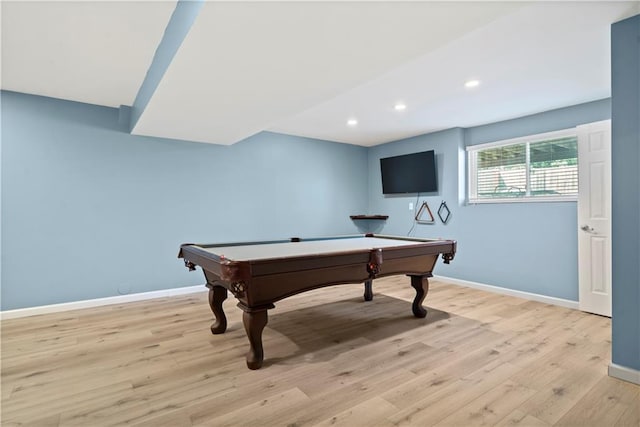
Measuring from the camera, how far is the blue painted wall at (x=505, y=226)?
3.76m

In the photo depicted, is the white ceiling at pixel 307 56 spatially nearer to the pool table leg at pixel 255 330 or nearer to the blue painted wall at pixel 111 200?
the blue painted wall at pixel 111 200

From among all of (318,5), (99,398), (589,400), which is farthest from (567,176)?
(99,398)

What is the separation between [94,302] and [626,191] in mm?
5033

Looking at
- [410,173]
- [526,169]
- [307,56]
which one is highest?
[307,56]

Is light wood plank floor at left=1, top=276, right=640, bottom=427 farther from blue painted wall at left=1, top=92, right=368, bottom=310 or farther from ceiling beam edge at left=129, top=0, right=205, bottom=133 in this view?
ceiling beam edge at left=129, top=0, right=205, bottom=133

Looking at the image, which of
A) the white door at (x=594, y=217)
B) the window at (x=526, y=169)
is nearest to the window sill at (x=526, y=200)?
the window at (x=526, y=169)

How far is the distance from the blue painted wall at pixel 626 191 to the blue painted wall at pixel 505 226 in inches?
72.6

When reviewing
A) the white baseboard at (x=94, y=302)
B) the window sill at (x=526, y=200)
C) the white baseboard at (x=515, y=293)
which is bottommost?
the white baseboard at (x=515, y=293)

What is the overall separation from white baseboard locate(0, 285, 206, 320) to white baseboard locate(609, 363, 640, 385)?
424 centimetres

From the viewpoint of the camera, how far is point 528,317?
3328mm

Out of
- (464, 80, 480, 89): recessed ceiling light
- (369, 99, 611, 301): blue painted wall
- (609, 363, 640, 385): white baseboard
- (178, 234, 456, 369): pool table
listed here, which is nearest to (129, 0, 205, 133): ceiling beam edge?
(178, 234, 456, 369): pool table

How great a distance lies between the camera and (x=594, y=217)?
342 centimetres

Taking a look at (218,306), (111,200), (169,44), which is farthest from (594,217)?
(111,200)

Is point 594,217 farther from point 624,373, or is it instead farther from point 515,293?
point 624,373
